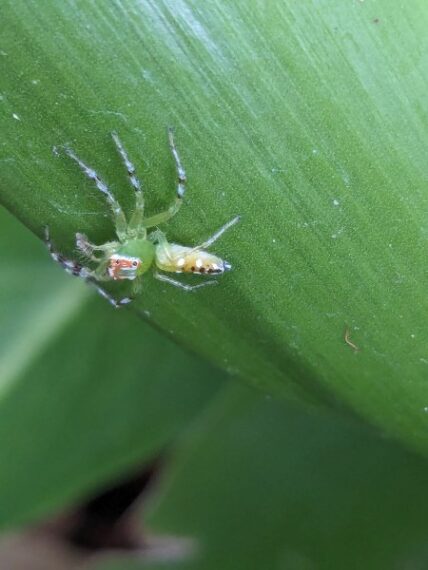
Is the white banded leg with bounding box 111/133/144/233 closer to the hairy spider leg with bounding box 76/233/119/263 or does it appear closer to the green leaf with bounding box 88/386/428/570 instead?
the hairy spider leg with bounding box 76/233/119/263

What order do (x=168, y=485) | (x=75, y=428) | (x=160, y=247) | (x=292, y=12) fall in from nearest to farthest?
(x=292, y=12), (x=160, y=247), (x=75, y=428), (x=168, y=485)

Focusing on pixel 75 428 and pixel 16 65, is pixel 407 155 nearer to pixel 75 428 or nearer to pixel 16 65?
pixel 16 65

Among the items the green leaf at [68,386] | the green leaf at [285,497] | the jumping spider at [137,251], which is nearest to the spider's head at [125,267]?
the jumping spider at [137,251]

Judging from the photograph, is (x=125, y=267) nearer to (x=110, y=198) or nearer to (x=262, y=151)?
(x=110, y=198)

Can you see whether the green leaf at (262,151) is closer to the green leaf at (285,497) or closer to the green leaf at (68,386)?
the green leaf at (68,386)

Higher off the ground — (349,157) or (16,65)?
(16,65)

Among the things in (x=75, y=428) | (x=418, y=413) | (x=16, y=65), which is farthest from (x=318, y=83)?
(x=75, y=428)

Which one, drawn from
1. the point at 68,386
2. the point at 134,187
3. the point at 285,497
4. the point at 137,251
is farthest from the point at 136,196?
the point at 285,497
